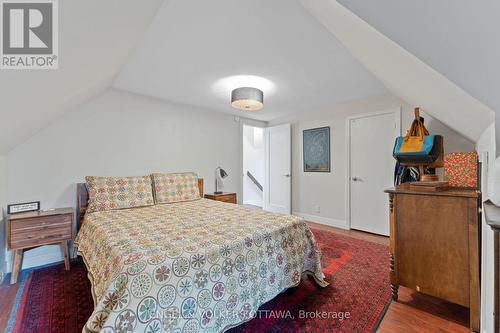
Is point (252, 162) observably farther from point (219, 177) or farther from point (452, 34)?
point (452, 34)

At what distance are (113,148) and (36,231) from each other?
49.8 inches

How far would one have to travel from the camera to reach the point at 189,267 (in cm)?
121

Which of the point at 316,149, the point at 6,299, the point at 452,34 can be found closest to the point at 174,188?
the point at 6,299

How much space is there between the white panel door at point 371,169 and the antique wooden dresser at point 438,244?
5.81 feet

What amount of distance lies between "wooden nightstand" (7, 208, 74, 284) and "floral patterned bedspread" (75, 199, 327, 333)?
333 mm

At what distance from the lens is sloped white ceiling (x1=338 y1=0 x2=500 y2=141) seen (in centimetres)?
59

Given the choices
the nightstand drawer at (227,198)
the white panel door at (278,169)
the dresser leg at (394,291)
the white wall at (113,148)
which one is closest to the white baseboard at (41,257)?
the white wall at (113,148)

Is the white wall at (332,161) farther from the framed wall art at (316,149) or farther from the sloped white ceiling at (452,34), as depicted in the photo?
the sloped white ceiling at (452,34)

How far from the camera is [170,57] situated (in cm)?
215

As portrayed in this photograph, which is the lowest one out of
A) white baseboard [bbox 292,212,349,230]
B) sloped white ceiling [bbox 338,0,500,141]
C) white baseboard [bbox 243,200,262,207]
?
white baseboard [bbox 243,200,262,207]

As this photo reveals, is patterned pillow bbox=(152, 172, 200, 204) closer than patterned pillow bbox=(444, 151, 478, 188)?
No

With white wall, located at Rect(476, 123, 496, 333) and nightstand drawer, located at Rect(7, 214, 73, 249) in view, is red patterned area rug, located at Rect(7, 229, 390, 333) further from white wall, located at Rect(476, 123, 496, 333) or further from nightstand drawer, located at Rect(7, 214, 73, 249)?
white wall, located at Rect(476, 123, 496, 333)

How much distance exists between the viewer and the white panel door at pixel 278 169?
4613mm

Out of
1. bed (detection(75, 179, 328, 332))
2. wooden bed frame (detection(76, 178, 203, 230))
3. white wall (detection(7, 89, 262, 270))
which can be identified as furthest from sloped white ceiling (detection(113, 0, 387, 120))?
bed (detection(75, 179, 328, 332))
